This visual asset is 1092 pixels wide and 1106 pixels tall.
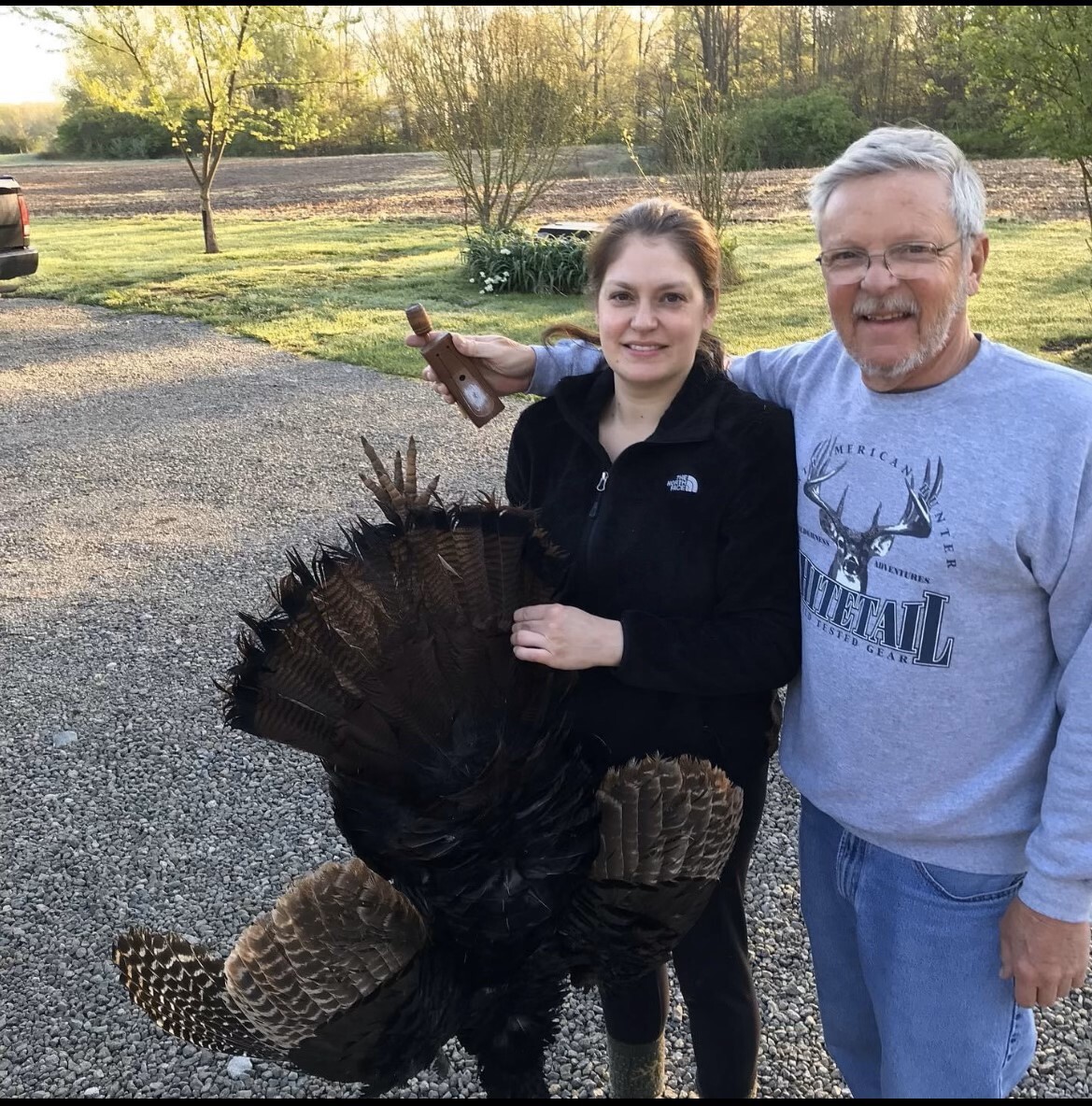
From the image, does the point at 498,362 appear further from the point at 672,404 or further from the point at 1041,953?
the point at 1041,953

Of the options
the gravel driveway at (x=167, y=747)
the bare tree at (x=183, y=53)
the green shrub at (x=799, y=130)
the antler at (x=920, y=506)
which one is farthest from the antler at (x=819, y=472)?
the green shrub at (x=799, y=130)

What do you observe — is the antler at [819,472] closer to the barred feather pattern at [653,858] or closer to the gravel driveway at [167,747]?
the barred feather pattern at [653,858]

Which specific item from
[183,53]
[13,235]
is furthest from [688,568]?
[183,53]

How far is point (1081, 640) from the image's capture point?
5.67 feet

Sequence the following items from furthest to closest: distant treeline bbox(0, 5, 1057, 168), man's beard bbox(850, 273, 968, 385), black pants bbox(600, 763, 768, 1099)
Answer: distant treeline bbox(0, 5, 1057, 168)
black pants bbox(600, 763, 768, 1099)
man's beard bbox(850, 273, 968, 385)

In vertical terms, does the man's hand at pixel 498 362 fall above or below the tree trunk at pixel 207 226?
below

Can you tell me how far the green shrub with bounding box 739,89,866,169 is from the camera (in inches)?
1372

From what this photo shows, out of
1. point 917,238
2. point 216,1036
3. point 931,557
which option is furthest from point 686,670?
point 216,1036

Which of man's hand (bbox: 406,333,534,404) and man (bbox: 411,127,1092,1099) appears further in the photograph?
man's hand (bbox: 406,333,534,404)

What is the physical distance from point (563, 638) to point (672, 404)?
63cm

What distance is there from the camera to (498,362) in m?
2.57

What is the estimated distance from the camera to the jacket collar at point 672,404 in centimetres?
212

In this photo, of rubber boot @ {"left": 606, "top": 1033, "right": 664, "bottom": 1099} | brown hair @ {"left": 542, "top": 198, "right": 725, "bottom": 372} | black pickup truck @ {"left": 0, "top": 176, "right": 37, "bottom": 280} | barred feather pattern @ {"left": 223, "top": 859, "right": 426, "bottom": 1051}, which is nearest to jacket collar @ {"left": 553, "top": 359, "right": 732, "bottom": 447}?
brown hair @ {"left": 542, "top": 198, "right": 725, "bottom": 372}

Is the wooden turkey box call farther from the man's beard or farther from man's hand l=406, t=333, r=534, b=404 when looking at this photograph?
the man's beard
